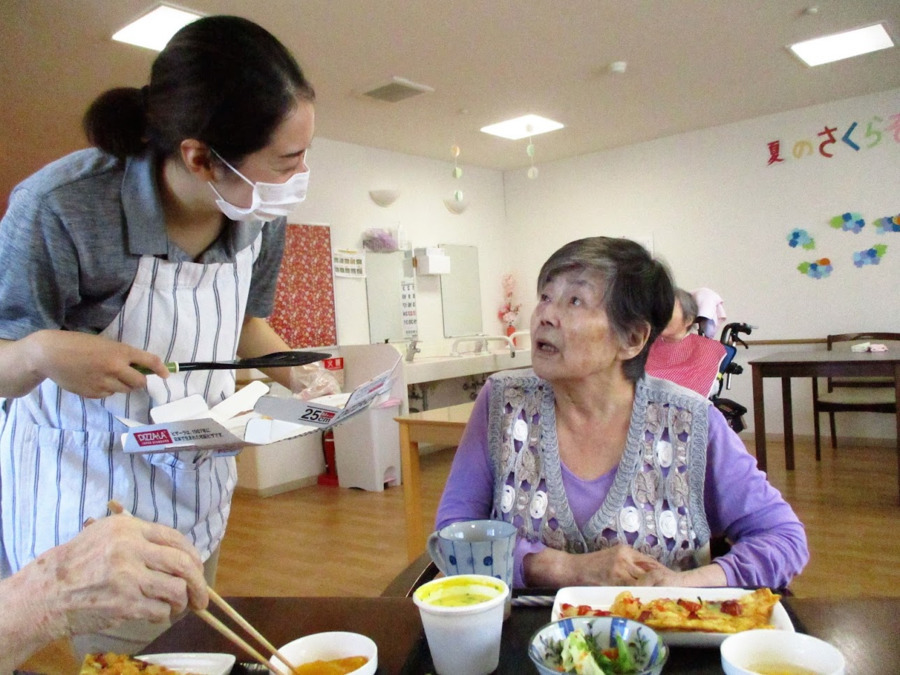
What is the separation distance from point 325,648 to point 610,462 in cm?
72

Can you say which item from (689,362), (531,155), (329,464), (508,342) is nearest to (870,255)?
(531,155)

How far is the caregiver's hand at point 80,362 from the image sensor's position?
3.23 feet

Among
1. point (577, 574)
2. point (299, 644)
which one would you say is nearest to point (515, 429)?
point (577, 574)

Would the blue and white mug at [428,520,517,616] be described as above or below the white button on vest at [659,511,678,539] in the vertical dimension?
above

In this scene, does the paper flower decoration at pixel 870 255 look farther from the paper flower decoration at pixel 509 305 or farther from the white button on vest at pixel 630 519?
the white button on vest at pixel 630 519

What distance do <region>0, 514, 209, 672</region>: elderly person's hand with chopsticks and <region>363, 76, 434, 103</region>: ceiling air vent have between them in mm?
3783

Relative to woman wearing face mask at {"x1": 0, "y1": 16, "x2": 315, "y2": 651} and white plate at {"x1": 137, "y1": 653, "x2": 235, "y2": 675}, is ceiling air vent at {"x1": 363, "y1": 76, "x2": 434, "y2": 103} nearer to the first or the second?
woman wearing face mask at {"x1": 0, "y1": 16, "x2": 315, "y2": 651}

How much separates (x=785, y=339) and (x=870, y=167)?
4.60 feet

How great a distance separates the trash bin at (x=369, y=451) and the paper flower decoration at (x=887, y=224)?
148 inches

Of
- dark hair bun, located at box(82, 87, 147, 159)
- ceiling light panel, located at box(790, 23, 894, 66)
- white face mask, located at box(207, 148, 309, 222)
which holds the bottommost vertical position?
white face mask, located at box(207, 148, 309, 222)

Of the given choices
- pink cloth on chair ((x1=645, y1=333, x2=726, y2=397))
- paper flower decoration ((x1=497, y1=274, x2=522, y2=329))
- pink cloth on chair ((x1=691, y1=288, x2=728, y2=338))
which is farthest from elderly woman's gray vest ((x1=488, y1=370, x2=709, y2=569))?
paper flower decoration ((x1=497, y1=274, x2=522, y2=329))

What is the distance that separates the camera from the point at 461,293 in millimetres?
6465

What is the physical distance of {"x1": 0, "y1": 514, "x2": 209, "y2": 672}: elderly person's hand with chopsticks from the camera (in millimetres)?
642

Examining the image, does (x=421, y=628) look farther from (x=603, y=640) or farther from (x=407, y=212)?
(x=407, y=212)
